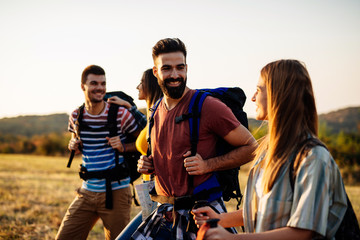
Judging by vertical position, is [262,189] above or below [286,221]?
above

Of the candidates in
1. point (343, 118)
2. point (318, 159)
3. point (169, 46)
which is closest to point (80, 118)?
point (169, 46)

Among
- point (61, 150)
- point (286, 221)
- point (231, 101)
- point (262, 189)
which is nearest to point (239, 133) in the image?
point (231, 101)

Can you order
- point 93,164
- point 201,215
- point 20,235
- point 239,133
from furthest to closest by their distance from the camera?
point 20,235
point 93,164
point 239,133
point 201,215

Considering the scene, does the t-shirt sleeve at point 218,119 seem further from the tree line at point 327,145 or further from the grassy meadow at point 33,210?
the grassy meadow at point 33,210

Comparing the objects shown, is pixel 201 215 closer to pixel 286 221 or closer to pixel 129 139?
pixel 286 221

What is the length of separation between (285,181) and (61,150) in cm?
5613

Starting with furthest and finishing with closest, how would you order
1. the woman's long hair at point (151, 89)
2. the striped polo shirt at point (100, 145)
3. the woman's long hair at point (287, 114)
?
the striped polo shirt at point (100, 145) < the woman's long hair at point (151, 89) < the woman's long hair at point (287, 114)

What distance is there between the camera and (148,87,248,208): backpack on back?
3040mm

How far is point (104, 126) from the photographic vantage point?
16.0ft

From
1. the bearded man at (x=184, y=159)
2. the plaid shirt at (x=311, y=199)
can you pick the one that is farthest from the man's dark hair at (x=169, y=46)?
the plaid shirt at (x=311, y=199)

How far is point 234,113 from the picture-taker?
3.40 meters

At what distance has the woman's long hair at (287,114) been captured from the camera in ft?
6.64

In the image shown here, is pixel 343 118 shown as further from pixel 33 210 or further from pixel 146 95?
pixel 146 95

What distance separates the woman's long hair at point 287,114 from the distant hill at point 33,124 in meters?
85.4
